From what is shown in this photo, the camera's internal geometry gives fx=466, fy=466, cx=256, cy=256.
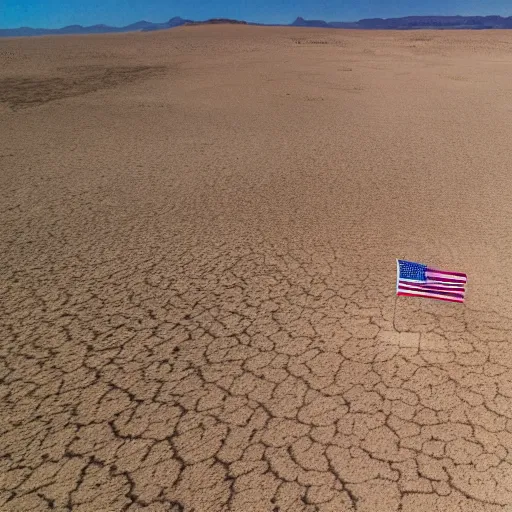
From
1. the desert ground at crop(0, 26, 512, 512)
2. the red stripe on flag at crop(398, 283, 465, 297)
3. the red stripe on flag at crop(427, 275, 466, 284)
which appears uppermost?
the red stripe on flag at crop(427, 275, 466, 284)

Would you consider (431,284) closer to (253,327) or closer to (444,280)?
(444,280)

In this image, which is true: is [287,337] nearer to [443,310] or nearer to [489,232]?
[443,310]

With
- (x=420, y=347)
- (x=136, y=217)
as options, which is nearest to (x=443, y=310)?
(x=420, y=347)

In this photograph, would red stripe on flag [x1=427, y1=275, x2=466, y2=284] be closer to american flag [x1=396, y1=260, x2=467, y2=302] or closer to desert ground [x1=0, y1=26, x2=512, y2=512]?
american flag [x1=396, y1=260, x2=467, y2=302]

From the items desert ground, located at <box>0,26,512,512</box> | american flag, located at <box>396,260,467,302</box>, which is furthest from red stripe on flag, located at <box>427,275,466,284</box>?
desert ground, located at <box>0,26,512,512</box>

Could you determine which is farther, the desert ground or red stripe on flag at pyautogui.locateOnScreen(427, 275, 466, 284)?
red stripe on flag at pyautogui.locateOnScreen(427, 275, 466, 284)

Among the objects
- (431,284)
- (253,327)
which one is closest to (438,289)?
(431,284)

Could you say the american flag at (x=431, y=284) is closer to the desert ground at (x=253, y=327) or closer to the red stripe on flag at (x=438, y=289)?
the red stripe on flag at (x=438, y=289)
